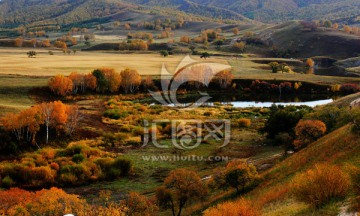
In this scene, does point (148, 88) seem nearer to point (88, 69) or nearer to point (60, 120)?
point (88, 69)

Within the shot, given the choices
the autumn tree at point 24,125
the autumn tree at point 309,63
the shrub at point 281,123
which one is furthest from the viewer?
the autumn tree at point 309,63

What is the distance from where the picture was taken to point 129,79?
91.9 metres

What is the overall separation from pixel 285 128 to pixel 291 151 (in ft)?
32.1

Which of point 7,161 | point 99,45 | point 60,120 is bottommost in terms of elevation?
point 7,161

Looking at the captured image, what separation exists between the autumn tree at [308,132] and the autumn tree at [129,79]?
191 ft

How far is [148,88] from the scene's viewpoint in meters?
95.8

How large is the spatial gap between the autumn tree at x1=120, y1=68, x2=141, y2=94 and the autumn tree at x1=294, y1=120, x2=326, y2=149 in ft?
191

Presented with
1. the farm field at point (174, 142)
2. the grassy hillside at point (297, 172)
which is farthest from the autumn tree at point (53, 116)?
the grassy hillside at point (297, 172)

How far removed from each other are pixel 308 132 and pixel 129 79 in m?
59.2

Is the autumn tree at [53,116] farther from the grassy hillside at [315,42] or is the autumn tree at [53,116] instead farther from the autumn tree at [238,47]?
the grassy hillside at [315,42]

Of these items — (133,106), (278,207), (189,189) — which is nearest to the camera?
(278,207)

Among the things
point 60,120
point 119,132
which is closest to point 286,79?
point 119,132

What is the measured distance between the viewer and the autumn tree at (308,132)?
39.3 meters

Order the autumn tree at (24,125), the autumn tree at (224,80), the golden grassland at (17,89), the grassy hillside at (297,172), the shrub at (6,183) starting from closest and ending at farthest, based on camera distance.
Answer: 1. the grassy hillside at (297,172)
2. the shrub at (6,183)
3. the autumn tree at (24,125)
4. the golden grassland at (17,89)
5. the autumn tree at (224,80)
